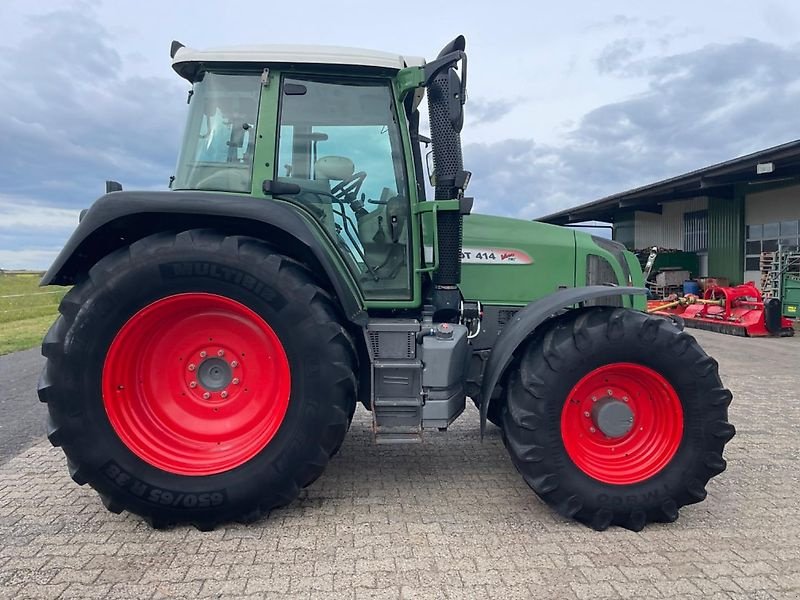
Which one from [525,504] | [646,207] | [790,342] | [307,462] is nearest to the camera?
[307,462]

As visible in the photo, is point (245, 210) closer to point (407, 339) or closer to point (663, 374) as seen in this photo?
point (407, 339)

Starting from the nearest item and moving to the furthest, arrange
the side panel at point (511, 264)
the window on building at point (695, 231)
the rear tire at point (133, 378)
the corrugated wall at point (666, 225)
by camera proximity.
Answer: the rear tire at point (133, 378)
the side panel at point (511, 264)
the window on building at point (695, 231)
the corrugated wall at point (666, 225)

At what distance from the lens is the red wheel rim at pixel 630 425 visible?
3107 millimetres

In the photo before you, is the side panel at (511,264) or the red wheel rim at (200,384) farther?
the side panel at (511,264)

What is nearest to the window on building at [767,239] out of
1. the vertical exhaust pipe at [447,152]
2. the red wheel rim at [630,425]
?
the red wheel rim at [630,425]

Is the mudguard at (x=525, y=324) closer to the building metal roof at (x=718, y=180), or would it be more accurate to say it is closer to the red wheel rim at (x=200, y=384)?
the red wheel rim at (x=200, y=384)

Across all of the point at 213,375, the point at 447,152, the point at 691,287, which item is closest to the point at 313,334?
the point at 213,375

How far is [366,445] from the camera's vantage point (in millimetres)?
4391

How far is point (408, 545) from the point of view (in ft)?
9.28

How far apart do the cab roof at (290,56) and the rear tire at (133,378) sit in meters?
1.05

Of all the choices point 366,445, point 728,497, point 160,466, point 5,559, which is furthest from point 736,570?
point 5,559

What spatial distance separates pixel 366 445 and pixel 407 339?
1.36 meters

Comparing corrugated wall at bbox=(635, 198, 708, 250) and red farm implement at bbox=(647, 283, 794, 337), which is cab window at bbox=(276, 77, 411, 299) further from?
corrugated wall at bbox=(635, 198, 708, 250)

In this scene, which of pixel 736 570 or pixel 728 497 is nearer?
pixel 736 570
